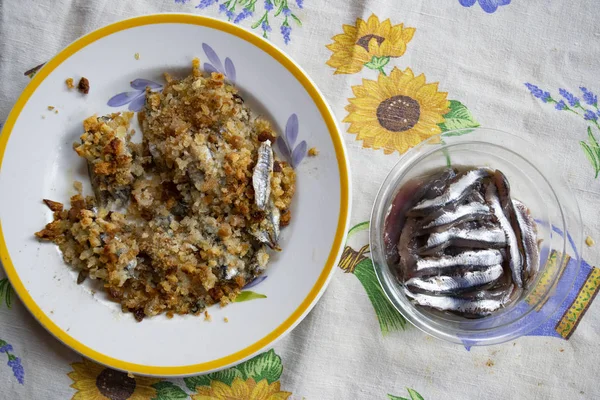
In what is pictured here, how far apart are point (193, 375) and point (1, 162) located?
2.90ft

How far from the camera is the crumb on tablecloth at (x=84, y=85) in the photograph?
1.70 meters

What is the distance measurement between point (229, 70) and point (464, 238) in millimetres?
886

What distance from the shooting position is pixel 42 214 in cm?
171

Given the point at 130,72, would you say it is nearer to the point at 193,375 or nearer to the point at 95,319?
the point at 95,319

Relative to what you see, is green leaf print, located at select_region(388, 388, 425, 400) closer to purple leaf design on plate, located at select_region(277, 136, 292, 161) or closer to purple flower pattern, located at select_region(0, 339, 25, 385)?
purple leaf design on plate, located at select_region(277, 136, 292, 161)

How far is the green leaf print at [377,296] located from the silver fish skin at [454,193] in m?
0.24

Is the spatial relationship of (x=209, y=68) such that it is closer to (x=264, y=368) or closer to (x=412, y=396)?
(x=264, y=368)

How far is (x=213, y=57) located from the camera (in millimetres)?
1685

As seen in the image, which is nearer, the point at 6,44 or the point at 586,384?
the point at 586,384

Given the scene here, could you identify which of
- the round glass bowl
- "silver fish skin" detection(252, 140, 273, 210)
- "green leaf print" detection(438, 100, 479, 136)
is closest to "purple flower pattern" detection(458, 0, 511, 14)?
"green leaf print" detection(438, 100, 479, 136)

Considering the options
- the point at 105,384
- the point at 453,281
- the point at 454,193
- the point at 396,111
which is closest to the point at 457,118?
the point at 396,111

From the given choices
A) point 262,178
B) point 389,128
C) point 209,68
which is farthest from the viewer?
point 389,128

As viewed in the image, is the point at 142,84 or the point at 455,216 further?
the point at 142,84

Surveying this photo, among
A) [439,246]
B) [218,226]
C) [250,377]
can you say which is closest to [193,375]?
[250,377]
